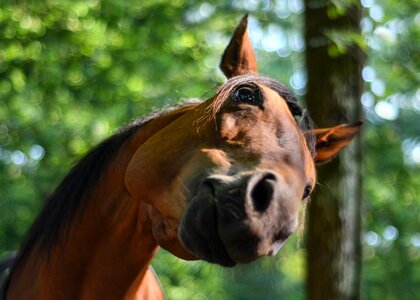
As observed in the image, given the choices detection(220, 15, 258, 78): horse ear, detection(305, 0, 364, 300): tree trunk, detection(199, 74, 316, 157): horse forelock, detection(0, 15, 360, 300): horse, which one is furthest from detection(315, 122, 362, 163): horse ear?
detection(305, 0, 364, 300): tree trunk

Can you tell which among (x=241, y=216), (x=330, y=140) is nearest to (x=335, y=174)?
(x=330, y=140)

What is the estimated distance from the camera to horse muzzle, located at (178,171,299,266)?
122 inches

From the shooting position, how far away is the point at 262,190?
3.14 metres

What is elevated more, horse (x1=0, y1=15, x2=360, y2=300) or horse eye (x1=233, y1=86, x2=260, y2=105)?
horse eye (x1=233, y1=86, x2=260, y2=105)

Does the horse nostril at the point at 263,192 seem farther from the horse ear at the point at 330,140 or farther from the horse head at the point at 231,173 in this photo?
the horse ear at the point at 330,140

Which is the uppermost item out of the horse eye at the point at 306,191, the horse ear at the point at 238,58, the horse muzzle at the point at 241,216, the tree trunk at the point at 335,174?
the horse ear at the point at 238,58

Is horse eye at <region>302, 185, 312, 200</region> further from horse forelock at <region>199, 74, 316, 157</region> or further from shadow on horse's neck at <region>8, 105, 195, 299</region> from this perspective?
shadow on horse's neck at <region>8, 105, 195, 299</region>

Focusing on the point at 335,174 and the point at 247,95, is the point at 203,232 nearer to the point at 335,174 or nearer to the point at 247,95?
the point at 247,95

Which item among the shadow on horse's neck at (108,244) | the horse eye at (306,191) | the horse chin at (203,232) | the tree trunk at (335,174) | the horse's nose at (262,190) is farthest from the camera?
the tree trunk at (335,174)

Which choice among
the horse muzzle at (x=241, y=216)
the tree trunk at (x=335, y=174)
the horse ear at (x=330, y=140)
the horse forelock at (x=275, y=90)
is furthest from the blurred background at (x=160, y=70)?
the horse muzzle at (x=241, y=216)

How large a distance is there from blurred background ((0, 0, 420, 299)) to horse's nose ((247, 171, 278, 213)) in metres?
2.09

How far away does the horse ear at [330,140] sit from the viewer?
13.8ft

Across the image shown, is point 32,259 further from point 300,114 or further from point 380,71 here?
point 380,71

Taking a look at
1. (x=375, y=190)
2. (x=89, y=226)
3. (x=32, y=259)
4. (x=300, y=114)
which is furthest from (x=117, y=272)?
(x=375, y=190)
